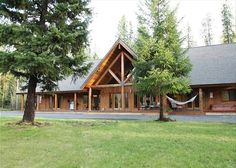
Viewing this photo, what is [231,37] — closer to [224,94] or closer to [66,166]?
[224,94]

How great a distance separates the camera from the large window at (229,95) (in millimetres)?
22263

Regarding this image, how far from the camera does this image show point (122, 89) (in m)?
24.6

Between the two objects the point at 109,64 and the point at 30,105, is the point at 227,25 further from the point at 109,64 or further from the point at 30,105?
the point at 30,105

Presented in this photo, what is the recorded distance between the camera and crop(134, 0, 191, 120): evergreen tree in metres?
15.5

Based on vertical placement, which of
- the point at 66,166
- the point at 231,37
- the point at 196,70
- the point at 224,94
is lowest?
the point at 66,166

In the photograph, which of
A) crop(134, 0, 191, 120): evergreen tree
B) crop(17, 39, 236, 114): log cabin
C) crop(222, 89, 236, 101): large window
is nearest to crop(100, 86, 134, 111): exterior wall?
crop(17, 39, 236, 114): log cabin

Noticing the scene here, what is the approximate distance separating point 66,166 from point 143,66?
9856 mm

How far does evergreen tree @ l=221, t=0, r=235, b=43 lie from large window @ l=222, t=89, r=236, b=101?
23.9 meters

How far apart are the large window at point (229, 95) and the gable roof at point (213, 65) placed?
1.75 meters

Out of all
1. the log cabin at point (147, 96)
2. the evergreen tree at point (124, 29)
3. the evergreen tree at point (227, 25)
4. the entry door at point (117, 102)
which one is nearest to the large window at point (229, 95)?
the log cabin at point (147, 96)

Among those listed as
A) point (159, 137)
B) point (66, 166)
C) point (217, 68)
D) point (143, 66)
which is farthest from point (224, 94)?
point (66, 166)

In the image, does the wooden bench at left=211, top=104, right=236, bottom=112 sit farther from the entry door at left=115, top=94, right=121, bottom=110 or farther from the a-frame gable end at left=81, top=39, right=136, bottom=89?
the entry door at left=115, top=94, right=121, bottom=110

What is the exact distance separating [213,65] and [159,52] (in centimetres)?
938

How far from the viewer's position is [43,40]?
11922 millimetres
